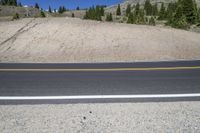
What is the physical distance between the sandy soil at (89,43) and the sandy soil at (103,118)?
10.5 meters

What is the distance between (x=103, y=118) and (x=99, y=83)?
10.1 ft

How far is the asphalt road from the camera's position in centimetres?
746

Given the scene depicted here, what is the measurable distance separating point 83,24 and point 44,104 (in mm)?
19145

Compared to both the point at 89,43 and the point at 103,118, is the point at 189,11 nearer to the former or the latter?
the point at 89,43

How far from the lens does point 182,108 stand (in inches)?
259

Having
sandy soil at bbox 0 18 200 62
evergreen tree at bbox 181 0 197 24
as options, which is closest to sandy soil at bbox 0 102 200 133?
sandy soil at bbox 0 18 200 62

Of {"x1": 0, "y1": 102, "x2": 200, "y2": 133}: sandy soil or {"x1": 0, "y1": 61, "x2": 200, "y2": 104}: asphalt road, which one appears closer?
{"x1": 0, "y1": 102, "x2": 200, "y2": 133}: sandy soil

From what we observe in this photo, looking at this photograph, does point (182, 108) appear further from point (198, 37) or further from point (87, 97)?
point (198, 37)

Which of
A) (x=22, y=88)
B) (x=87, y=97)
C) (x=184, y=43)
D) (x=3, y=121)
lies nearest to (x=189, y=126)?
(x=87, y=97)

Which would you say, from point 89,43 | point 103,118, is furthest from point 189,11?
point 103,118

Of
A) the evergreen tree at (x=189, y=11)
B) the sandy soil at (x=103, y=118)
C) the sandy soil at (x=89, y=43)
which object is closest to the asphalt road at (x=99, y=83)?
the sandy soil at (x=103, y=118)

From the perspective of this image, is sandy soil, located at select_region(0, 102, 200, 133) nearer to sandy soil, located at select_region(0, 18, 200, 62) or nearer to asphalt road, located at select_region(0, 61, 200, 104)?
asphalt road, located at select_region(0, 61, 200, 104)

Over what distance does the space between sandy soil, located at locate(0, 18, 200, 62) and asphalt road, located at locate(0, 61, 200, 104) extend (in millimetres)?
5883

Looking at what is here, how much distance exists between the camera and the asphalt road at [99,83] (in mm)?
7461
